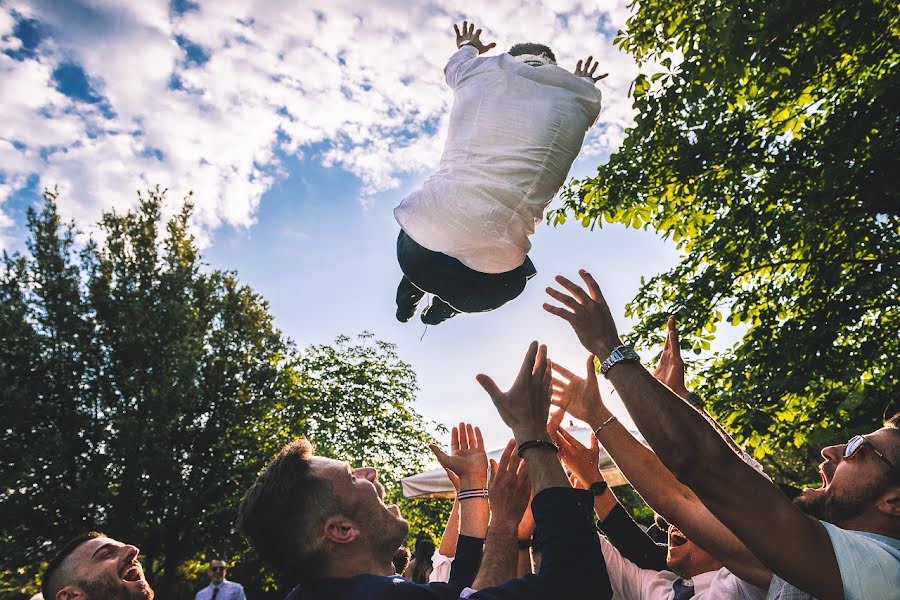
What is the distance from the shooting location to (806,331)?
4430 mm

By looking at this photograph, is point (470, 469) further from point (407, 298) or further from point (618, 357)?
point (618, 357)

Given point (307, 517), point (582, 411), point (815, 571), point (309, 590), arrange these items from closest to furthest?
point (815, 571) → point (309, 590) → point (307, 517) → point (582, 411)

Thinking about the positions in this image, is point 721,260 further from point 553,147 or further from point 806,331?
point 553,147

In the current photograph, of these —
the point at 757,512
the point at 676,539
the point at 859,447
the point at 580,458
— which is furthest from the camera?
the point at 580,458

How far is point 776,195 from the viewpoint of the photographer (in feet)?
15.8

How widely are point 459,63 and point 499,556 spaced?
1986 mm

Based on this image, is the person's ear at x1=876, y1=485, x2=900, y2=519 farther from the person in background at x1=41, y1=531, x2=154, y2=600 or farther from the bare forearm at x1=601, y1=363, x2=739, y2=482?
the person in background at x1=41, y1=531, x2=154, y2=600

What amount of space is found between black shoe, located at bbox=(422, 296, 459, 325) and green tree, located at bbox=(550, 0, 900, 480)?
2.88 metres

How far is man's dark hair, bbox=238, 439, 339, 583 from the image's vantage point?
1679 mm

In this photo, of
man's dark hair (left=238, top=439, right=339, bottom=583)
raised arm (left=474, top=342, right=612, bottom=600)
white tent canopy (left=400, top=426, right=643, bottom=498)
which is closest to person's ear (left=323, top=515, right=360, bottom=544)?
man's dark hair (left=238, top=439, right=339, bottom=583)

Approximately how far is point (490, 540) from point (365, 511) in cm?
43

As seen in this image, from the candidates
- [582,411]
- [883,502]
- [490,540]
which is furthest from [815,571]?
[582,411]

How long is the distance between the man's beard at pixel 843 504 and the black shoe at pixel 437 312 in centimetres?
170

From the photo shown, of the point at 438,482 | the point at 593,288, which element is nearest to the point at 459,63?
the point at 593,288
